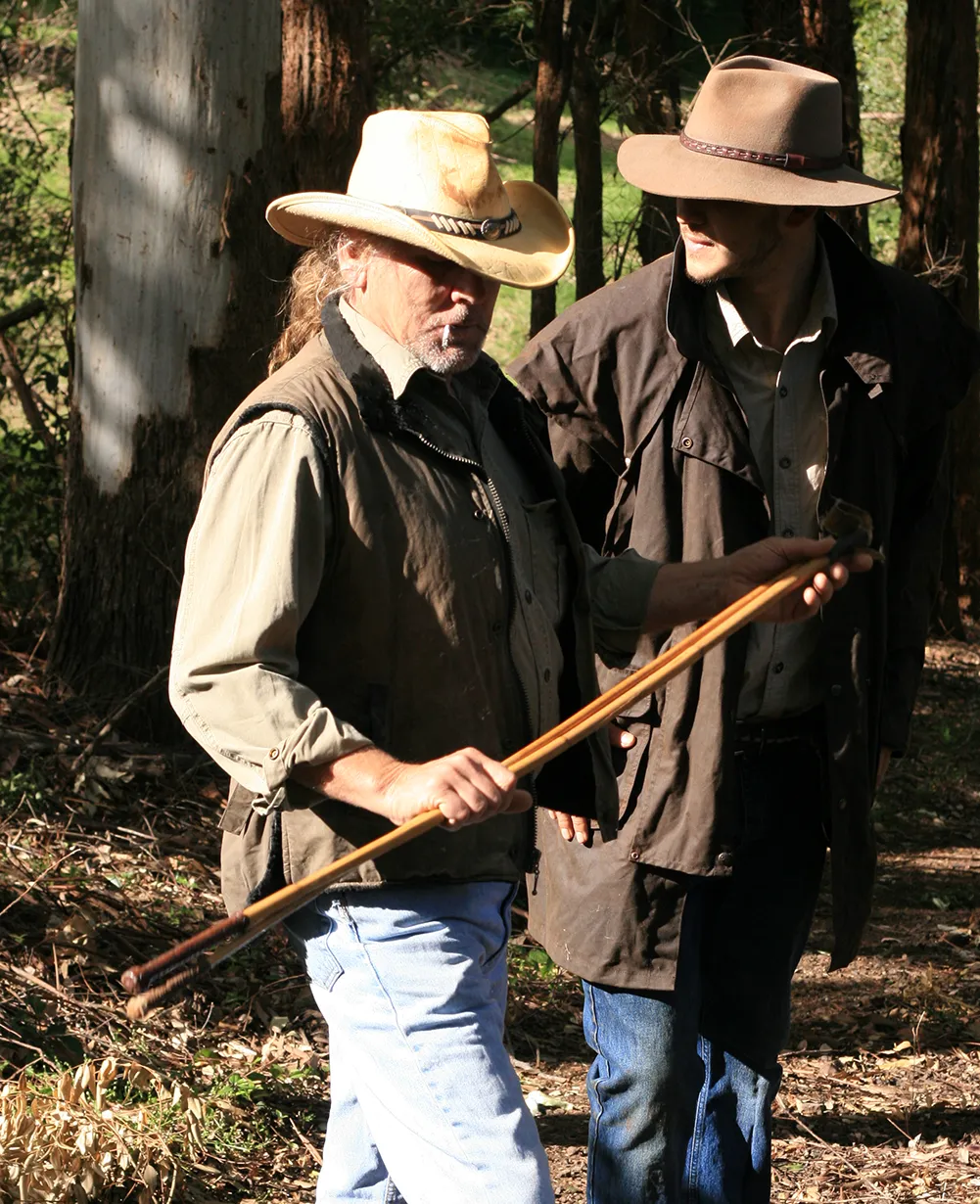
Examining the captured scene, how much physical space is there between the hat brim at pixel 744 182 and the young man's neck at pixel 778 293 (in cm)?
12

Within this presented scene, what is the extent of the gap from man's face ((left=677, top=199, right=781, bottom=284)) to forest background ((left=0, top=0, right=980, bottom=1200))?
249 centimetres

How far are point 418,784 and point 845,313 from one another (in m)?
1.77

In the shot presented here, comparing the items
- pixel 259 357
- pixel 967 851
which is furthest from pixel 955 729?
pixel 259 357

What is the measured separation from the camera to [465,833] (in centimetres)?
272

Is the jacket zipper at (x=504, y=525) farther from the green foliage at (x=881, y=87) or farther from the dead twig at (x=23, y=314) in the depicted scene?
the green foliage at (x=881, y=87)

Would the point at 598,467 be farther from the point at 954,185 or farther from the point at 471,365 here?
the point at 954,185

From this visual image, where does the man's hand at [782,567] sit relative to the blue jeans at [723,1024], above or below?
above

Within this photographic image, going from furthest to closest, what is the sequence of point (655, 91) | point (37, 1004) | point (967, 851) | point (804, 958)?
point (655, 91)
point (967, 851)
point (804, 958)
point (37, 1004)

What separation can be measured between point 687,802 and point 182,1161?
1.70m

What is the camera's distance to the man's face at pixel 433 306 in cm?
278

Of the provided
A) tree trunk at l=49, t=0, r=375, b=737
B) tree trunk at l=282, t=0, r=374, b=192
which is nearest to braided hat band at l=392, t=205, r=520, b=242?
tree trunk at l=49, t=0, r=375, b=737

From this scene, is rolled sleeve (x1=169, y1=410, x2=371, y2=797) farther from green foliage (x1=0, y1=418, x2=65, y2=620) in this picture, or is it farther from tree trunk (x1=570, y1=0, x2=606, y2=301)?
tree trunk (x1=570, y1=0, x2=606, y2=301)

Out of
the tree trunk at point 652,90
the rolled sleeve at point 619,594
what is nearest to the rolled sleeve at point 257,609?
the rolled sleeve at point 619,594

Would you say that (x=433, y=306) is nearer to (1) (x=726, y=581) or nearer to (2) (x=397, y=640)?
(2) (x=397, y=640)
